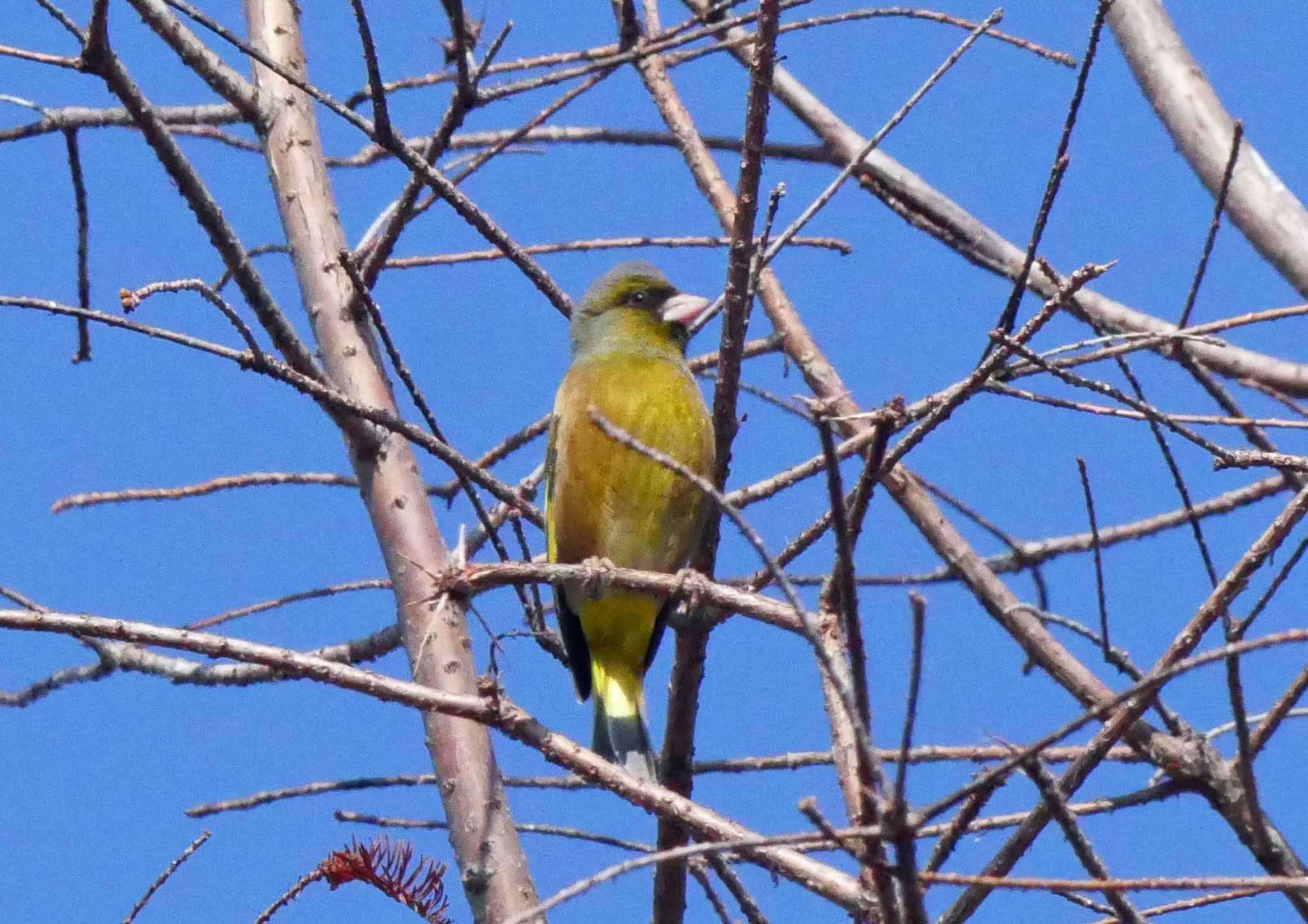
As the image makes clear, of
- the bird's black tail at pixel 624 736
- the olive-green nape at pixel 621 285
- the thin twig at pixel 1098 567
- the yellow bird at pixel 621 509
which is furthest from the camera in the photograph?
the olive-green nape at pixel 621 285

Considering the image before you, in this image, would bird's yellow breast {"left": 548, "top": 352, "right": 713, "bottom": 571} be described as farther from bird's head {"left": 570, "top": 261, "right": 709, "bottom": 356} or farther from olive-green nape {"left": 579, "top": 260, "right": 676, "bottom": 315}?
olive-green nape {"left": 579, "top": 260, "right": 676, "bottom": 315}

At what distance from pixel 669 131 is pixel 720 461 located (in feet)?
7.82

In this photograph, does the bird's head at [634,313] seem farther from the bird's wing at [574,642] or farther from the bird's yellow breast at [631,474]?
the bird's wing at [574,642]

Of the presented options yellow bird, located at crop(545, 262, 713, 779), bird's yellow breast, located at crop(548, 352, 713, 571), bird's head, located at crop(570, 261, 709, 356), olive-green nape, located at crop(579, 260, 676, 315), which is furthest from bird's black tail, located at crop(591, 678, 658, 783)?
olive-green nape, located at crop(579, 260, 676, 315)

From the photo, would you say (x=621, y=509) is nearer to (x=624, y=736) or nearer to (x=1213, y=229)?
(x=624, y=736)

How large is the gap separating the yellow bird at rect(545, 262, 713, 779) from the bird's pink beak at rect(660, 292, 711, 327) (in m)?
0.32

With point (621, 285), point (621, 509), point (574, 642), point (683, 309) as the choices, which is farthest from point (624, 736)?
point (621, 285)

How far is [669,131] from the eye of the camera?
558 cm

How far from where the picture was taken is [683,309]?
5.89 meters

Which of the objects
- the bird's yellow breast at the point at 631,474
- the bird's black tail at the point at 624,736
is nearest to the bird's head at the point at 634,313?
the bird's yellow breast at the point at 631,474

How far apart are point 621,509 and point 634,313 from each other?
3.26ft

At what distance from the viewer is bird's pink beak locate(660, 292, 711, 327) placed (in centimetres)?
586

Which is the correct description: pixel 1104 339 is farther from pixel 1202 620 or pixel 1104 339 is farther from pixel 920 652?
pixel 920 652

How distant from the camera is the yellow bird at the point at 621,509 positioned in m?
5.16
